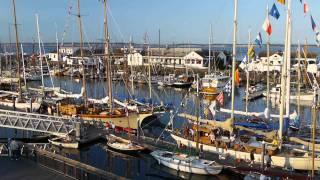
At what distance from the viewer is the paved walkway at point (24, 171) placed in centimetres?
2152

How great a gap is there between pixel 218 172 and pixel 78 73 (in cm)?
7127

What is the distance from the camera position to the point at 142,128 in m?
38.7

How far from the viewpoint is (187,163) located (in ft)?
83.1

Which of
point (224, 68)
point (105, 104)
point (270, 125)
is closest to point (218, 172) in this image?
point (270, 125)

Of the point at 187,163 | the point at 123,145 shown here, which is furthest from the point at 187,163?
the point at 123,145

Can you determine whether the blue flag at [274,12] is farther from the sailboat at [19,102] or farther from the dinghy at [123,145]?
the sailboat at [19,102]

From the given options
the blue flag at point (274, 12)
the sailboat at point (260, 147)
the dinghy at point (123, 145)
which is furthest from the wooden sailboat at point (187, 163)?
the blue flag at point (274, 12)

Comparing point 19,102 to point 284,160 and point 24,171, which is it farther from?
point 284,160

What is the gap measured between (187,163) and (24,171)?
9.98 metres

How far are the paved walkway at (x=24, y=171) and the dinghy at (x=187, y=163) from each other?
7741mm

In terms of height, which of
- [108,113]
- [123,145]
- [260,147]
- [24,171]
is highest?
[108,113]

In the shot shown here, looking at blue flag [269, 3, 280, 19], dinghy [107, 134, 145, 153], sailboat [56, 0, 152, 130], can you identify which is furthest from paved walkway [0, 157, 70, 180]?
blue flag [269, 3, 280, 19]

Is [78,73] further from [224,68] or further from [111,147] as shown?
[111,147]

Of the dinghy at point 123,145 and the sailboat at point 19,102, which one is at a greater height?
the sailboat at point 19,102
